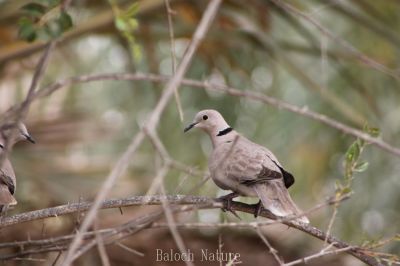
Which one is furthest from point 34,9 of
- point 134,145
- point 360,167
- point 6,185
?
point 360,167

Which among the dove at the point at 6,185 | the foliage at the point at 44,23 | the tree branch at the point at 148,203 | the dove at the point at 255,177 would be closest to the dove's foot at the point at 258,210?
the dove at the point at 255,177

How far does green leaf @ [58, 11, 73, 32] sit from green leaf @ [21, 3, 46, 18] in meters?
0.09

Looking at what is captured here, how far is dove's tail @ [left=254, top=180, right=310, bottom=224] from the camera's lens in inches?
121

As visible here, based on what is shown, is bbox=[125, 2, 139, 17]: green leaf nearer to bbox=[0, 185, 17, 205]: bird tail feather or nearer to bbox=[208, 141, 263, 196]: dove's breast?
bbox=[208, 141, 263, 196]: dove's breast

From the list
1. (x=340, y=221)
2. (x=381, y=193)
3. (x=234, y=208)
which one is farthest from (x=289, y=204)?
(x=381, y=193)

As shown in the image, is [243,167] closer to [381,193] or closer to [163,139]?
[163,139]

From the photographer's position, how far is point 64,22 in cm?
247

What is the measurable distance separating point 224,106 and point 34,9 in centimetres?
368

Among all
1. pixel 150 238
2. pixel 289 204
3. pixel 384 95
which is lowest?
pixel 289 204

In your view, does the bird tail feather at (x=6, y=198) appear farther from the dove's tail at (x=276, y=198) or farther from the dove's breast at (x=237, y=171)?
the dove's tail at (x=276, y=198)

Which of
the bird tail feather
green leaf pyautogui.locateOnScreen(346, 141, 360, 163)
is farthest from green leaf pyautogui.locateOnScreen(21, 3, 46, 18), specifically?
green leaf pyautogui.locateOnScreen(346, 141, 360, 163)

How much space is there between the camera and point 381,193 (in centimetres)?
849

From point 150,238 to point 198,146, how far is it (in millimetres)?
2326

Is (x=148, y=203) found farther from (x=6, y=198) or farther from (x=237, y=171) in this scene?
(x=6, y=198)
